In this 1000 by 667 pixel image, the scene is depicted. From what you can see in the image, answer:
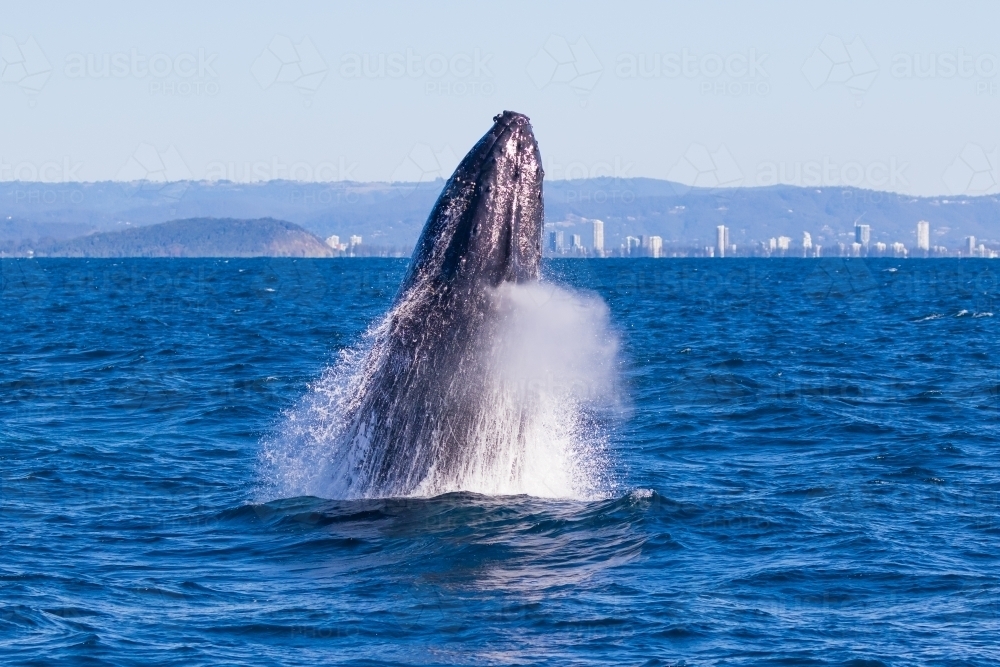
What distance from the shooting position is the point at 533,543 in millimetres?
12508

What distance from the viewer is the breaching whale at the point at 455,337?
1204 cm

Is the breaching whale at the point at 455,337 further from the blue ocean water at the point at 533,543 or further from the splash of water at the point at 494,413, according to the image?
the blue ocean water at the point at 533,543

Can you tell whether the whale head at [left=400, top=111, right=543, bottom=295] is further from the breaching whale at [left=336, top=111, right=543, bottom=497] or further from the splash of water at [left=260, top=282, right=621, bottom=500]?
the splash of water at [left=260, top=282, right=621, bottom=500]

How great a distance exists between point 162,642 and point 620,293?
214 feet

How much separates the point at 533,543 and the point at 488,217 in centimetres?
303

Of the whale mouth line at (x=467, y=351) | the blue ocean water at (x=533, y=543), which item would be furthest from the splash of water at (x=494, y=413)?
the blue ocean water at (x=533, y=543)

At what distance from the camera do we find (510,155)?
1200cm

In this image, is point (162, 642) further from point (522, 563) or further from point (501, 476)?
point (501, 476)

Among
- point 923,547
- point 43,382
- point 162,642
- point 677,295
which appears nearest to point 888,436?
point 923,547

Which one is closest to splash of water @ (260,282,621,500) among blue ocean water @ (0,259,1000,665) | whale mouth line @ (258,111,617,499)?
whale mouth line @ (258,111,617,499)

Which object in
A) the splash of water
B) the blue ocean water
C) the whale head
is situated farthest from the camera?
the splash of water

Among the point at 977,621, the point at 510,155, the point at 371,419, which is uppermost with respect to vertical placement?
the point at 510,155

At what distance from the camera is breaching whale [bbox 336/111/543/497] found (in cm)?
1204

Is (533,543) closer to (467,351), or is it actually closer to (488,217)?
(467,351)
